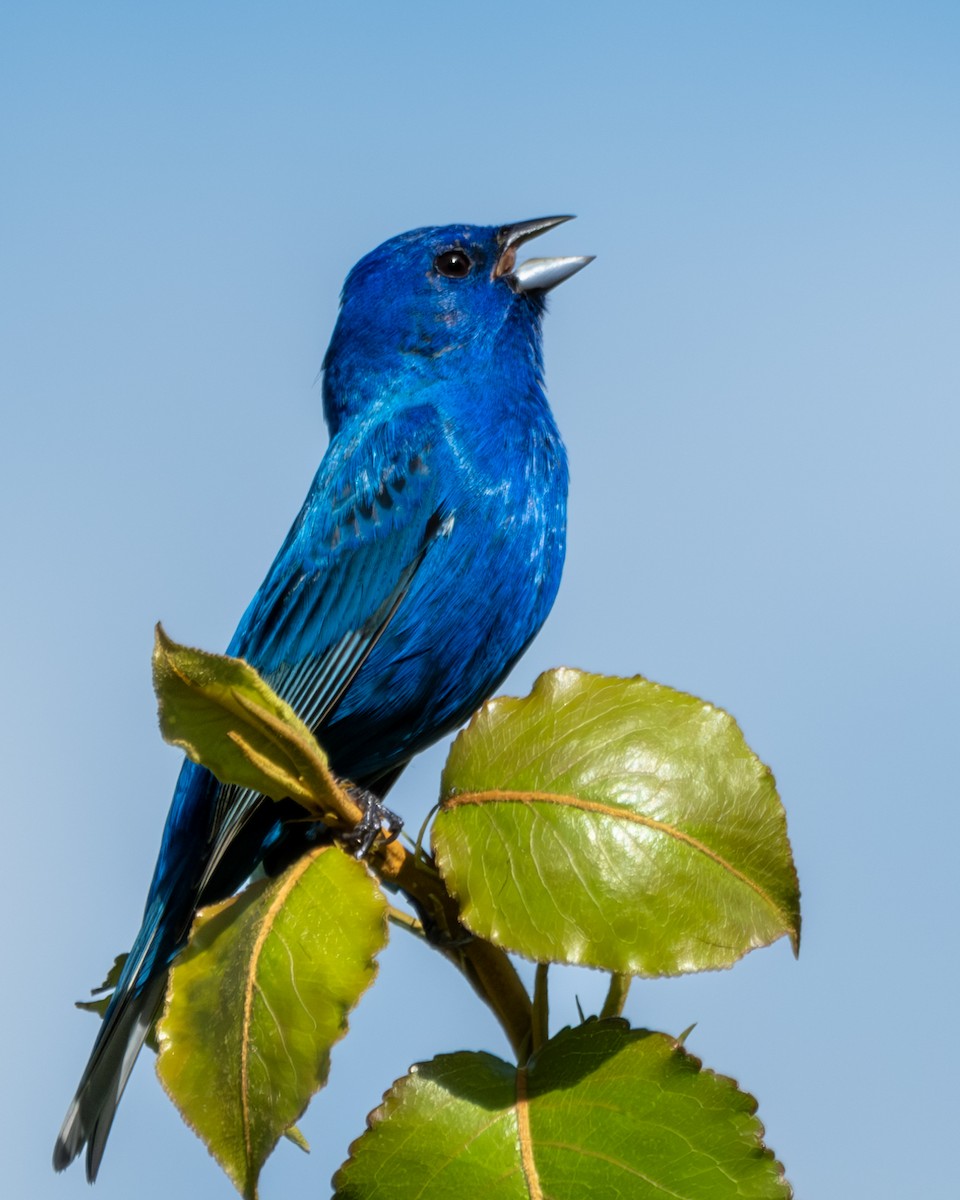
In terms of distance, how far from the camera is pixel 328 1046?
2.08m

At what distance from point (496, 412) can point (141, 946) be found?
215 centimetres

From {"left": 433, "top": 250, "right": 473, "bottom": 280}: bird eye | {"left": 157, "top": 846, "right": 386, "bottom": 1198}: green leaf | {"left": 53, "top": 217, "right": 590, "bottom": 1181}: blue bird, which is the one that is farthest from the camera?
{"left": 433, "top": 250, "right": 473, "bottom": 280}: bird eye

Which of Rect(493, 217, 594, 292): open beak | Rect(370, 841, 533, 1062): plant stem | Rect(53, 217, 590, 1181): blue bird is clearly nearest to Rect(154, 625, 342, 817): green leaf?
Rect(370, 841, 533, 1062): plant stem

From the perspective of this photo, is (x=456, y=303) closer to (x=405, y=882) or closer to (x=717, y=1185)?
(x=405, y=882)

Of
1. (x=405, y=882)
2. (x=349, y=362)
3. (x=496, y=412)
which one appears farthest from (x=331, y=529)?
(x=405, y=882)

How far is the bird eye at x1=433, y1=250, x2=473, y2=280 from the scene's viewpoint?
5.83 metres

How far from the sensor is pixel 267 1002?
2.13 m

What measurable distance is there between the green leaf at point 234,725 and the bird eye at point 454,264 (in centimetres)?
378

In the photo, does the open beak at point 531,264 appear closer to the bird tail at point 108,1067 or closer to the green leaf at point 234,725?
the bird tail at point 108,1067

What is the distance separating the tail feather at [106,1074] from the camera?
409cm

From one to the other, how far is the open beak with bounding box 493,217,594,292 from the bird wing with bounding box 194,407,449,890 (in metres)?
0.97

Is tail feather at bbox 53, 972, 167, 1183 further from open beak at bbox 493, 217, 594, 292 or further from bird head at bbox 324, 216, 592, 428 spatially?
open beak at bbox 493, 217, 594, 292

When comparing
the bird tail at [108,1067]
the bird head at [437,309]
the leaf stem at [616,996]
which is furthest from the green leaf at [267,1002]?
the bird head at [437,309]

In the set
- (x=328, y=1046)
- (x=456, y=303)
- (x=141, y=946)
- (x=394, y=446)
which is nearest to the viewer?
(x=328, y=1046)
